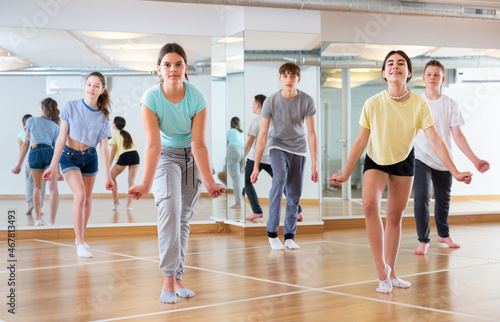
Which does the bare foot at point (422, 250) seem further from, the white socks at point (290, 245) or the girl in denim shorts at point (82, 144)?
the girl in denim shorts at point (82, 144)

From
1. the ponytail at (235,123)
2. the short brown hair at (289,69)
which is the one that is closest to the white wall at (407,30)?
the ponytail at (235,123)

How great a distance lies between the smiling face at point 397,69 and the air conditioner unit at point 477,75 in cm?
539

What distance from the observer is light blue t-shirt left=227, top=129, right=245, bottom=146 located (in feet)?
22.4

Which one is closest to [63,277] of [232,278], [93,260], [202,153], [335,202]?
[93,260]

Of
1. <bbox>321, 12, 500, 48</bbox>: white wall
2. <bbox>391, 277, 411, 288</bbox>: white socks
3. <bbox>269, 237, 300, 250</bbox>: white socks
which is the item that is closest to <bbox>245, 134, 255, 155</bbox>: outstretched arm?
<bbox>269, 237, 300, 250</bbox>: white socks

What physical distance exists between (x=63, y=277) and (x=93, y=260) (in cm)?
77

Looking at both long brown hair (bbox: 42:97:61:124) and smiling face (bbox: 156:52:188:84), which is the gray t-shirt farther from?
long brown hair (bbox: 42:97:61:124)

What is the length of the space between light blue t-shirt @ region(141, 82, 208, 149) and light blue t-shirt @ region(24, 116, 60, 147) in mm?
3692

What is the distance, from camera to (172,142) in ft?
11.1

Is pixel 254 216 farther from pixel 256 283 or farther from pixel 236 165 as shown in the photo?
pixel 256 283

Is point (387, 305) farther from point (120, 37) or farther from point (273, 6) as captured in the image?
point (120, 37)

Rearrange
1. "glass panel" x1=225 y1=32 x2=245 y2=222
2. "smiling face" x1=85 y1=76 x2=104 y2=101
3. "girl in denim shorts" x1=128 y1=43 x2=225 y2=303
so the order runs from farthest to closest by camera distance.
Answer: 1. "glass panel" x1=225 y1=32 x2=245 y2=222
2. "smiling face" x1=85 y1=76 x2=104 y2=101
3. "girl in denim shorts" x1=128 y1=43 x2=225 y2=303

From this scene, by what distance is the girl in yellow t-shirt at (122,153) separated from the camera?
23.1 ft

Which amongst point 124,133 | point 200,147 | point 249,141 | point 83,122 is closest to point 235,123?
point 249,141
